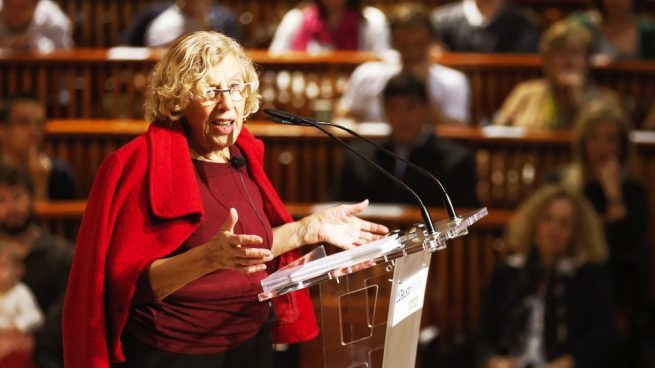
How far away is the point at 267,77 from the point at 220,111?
285 cm

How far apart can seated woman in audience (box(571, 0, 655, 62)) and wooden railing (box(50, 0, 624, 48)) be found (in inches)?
15.5

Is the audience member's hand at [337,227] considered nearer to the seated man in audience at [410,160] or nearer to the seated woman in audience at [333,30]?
the seated man in audience at [410,160]

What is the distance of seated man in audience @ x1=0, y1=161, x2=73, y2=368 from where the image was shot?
3.60m

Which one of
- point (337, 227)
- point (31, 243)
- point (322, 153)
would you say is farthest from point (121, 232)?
point (322, 153)

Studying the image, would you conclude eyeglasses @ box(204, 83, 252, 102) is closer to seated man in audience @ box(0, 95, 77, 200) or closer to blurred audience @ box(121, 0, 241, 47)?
seated man in audience @ box(0, 95, 77, 200)

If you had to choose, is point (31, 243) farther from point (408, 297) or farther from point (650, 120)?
point (650, 120)

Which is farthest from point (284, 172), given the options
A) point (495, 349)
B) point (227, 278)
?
point (227, 278)

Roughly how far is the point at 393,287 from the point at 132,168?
0.43 m

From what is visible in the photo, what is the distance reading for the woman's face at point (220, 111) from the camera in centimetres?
187

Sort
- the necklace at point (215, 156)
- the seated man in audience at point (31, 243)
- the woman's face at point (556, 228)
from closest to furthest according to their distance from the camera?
the necklace at point (215, 156)
the seated man in audience at point (31, 243)
the woman's face at point (556, 228)

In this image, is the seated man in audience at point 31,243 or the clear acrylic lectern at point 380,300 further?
the seated man in audience at point 31,243

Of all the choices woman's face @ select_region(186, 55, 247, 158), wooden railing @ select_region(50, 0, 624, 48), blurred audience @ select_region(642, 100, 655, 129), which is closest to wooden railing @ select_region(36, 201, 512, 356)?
blurred audience @ select_region(642, 100, 655, 129)

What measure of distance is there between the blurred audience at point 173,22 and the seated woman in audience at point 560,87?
3.98ft

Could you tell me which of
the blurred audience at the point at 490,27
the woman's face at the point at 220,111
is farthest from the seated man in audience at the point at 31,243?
the blurred audience at the point at 490,27
